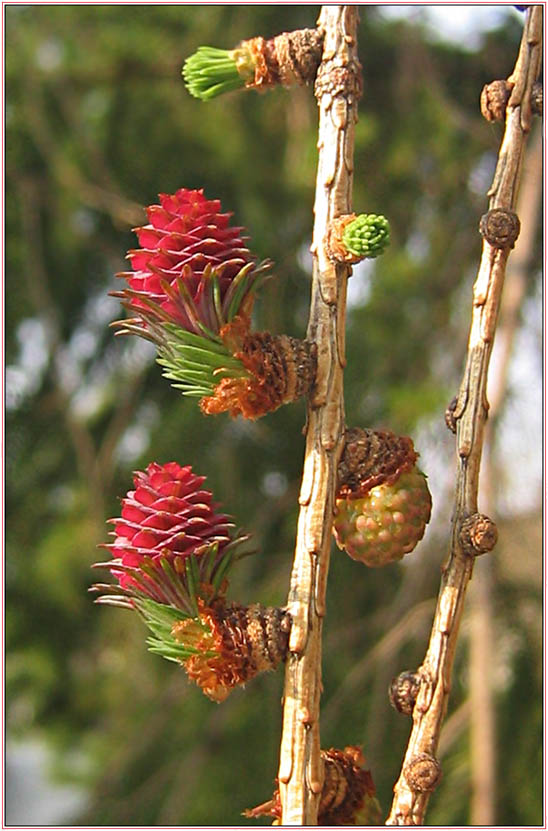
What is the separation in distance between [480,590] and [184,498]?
0.65 metres

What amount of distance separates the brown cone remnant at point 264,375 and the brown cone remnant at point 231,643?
60 millimetres

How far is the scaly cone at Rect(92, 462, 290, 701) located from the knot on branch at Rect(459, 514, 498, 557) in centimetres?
6

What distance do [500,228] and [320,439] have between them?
82mm

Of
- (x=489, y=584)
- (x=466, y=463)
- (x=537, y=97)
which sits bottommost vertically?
(x=489, y=584)

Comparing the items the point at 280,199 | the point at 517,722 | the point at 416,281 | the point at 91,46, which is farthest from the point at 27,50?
the point at 517,722

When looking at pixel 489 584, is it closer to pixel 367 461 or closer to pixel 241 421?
pixel 241 421

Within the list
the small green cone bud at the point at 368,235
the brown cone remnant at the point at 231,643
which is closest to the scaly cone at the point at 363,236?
the small green cone bud at the point at 368,235

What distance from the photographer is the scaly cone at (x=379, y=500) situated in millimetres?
296

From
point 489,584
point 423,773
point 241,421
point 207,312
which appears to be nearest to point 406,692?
point 423,773

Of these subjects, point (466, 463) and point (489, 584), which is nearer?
point (466, 463)

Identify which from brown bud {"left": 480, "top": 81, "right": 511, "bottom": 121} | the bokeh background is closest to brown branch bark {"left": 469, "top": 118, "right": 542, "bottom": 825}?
the bokeh background

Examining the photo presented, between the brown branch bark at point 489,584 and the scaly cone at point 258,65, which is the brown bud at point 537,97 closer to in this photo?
the scaly cone at point 258,65

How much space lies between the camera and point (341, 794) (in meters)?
0.30

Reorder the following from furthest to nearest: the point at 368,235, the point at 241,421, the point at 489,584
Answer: the point at 241,421, the point at 489,584, the point at 368,235
